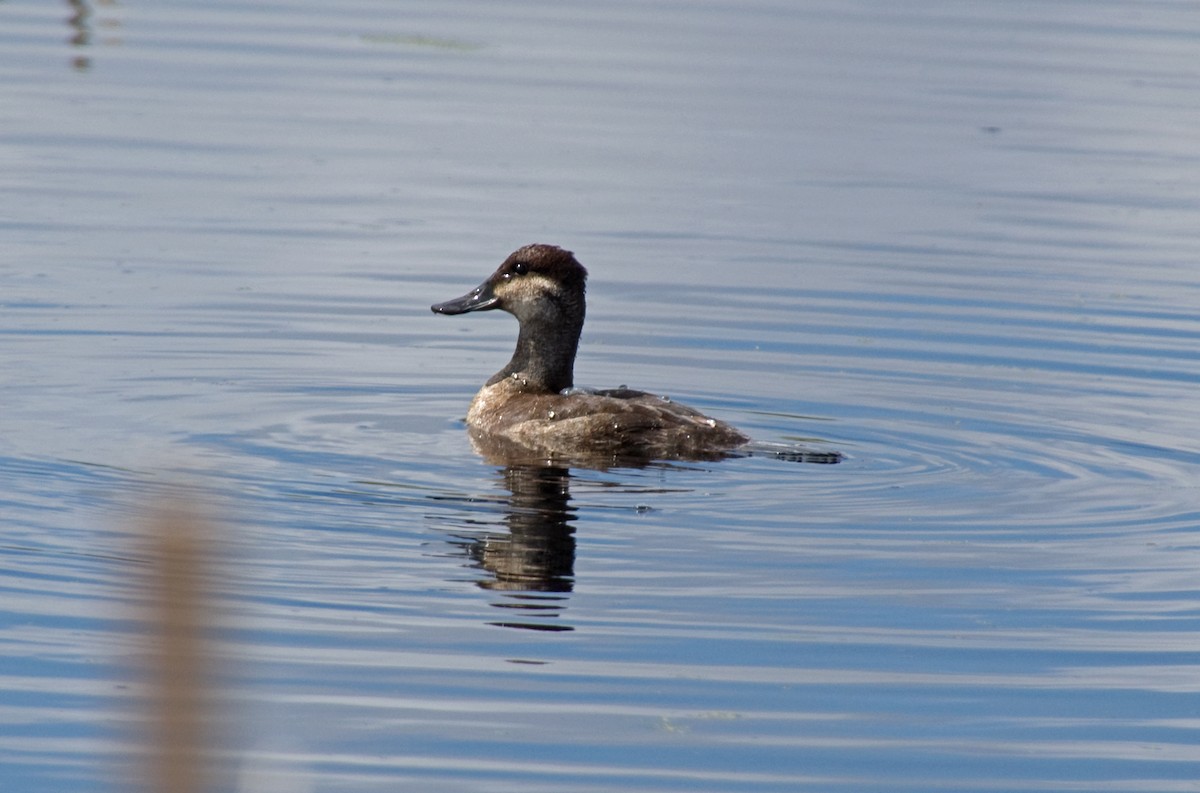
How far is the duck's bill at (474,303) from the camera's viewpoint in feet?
34.9

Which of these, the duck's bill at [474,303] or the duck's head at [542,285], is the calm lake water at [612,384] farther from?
the duck's head at [542,285]

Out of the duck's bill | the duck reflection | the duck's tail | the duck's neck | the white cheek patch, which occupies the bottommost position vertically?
the duck reflection

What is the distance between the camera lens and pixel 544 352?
405 inches

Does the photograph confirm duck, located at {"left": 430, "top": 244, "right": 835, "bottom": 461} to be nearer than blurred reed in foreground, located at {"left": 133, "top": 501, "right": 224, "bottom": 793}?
No

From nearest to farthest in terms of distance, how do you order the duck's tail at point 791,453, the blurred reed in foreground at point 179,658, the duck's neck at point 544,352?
the blurred reed in foreground at point 179,658, the duck's tail at point 791,453, the duck's neck at point 544,352

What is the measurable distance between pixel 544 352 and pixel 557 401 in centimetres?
85

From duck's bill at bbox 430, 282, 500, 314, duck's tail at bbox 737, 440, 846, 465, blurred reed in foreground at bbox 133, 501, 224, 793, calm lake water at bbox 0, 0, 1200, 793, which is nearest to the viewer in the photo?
blurred reed in foreground at bbox 133, 501, 224, 793

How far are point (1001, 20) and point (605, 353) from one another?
18826 mm

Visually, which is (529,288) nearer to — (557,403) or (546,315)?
(546,315)

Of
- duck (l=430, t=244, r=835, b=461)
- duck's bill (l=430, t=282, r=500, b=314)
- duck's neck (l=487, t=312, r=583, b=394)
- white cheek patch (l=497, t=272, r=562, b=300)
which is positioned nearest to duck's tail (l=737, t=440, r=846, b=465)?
duck (l=430, t=244, r=835, b=461)

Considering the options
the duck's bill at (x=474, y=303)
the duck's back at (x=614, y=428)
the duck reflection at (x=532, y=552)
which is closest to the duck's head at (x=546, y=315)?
the duck's bill at (x=474, y=303)

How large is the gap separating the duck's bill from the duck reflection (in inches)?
91.5

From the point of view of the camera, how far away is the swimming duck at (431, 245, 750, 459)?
899cm

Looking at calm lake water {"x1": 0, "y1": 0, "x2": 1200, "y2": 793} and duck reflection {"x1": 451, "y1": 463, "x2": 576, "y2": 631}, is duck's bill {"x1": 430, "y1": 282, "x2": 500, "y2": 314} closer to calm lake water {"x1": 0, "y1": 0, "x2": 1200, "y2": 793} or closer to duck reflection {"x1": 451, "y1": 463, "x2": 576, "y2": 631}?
calm lake water {"x1": 0, "y1": 0, "x2": 1200, "y2": 793}
